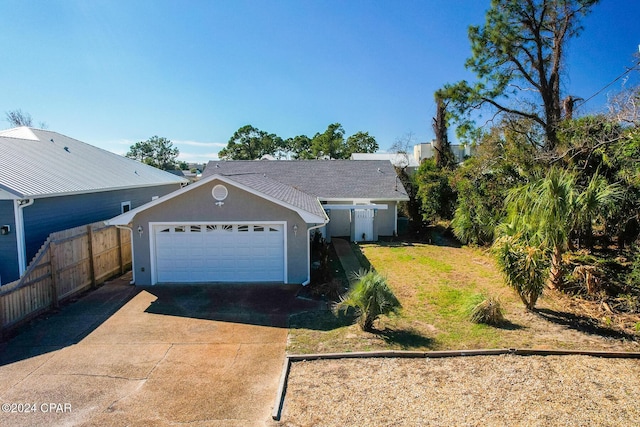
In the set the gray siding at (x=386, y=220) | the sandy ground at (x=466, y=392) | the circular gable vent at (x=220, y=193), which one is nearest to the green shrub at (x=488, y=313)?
the sandy ground at (x=466, y=392)

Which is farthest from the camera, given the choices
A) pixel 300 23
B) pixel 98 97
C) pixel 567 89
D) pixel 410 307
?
pixel 98 97

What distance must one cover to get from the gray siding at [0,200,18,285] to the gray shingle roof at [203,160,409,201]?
12268 millimetres

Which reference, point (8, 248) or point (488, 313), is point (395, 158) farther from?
point (8, 248)

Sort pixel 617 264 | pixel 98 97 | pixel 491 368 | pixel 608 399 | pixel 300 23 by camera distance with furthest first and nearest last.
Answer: pixel 98 97
pixel 300 23
pixel 617 264
pixel 491 368
pixel 608 399

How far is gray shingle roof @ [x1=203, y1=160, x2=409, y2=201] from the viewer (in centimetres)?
2198

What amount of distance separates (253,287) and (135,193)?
10.6 m

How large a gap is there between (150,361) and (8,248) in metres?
7.49

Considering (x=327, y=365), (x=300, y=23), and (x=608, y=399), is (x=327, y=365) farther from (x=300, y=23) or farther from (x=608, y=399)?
(x=300, y=23)

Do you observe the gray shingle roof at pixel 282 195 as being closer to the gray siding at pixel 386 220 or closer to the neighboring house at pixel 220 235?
the neighboring house at pixel 220 235

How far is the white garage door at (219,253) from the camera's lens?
1240 cm

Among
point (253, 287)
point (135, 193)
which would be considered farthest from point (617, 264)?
point (135, 193)

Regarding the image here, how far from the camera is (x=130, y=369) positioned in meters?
7.03

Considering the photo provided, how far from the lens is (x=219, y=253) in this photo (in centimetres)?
1252

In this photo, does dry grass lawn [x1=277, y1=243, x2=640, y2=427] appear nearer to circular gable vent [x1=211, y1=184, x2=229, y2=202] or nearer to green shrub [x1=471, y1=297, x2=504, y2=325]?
green shrub [x1=471, y1=297, x2=504, y2=325]
